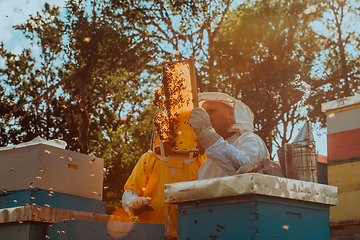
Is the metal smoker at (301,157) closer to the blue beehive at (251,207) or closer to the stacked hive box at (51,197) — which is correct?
the blue beehive at (251,207)

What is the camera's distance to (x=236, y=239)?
5.14ft

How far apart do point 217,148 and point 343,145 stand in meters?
2.39

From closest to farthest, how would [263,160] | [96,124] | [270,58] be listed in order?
[263,160]
[270,58]
[96,124]

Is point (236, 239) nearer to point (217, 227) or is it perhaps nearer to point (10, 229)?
point (217, 227)

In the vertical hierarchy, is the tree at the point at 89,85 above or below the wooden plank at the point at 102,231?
above

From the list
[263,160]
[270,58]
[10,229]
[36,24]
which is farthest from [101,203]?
[36,24]

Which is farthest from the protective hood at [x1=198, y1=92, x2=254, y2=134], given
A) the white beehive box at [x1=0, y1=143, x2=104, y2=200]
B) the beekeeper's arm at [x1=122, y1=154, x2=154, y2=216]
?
the white beehive box at [x1=0, y1=143, x2=104, y2=200]

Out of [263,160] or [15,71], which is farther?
[15,71]

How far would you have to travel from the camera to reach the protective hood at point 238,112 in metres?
2.89

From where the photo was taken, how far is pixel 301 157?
2.30 metres

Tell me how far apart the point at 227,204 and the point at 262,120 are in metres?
9.32

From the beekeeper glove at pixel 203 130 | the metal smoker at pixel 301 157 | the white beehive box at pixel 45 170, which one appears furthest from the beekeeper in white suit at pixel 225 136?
the white beehive box at pixel 45 170

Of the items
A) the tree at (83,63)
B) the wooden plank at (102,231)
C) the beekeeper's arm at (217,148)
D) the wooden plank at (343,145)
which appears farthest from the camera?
the tree at (83,63)

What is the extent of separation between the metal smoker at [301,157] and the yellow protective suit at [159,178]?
943mm
